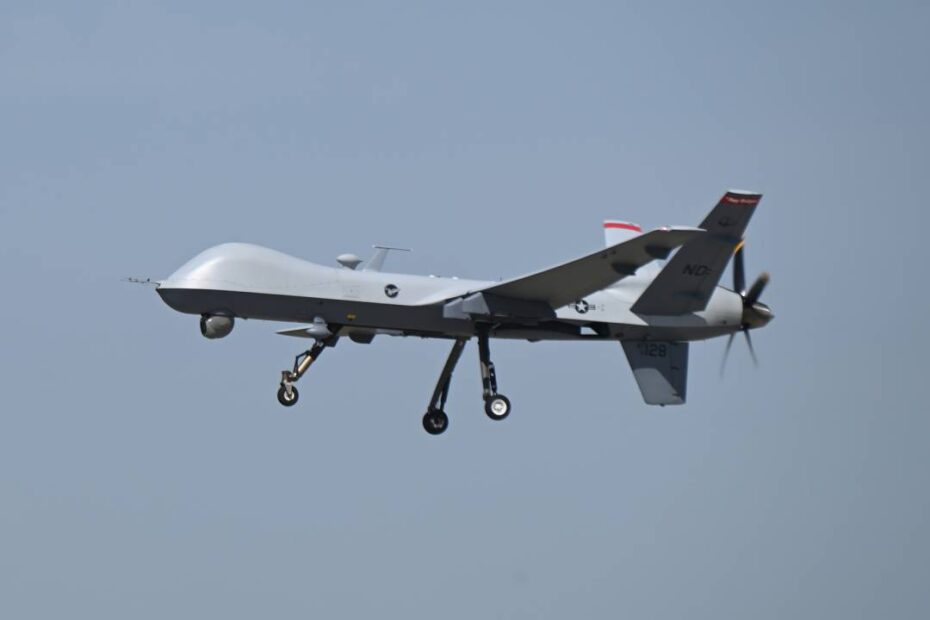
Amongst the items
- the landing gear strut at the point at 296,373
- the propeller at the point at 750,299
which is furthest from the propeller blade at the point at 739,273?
the landing gear strut at the point at 296,373

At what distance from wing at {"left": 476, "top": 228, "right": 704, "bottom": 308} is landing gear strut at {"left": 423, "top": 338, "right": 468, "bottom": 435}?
323cm

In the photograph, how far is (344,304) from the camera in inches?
1555

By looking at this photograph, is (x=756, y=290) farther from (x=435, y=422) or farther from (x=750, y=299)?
(x=435, y=422)

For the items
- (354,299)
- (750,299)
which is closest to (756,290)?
(750,299)

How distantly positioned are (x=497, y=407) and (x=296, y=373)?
455 centimetres

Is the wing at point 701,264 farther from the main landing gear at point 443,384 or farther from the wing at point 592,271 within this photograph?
the main landing gear at point 443,384

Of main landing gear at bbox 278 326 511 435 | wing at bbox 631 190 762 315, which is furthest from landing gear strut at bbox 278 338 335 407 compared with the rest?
wing at bbox 631 190 762 315

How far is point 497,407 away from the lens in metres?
41.1

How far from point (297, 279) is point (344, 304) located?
115 centimetres

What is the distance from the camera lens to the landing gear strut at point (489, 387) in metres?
41.1

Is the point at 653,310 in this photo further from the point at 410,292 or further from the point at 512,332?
the point at 410,292

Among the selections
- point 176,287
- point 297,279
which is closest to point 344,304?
point 297,279

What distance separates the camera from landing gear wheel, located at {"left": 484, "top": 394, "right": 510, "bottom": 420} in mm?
41062

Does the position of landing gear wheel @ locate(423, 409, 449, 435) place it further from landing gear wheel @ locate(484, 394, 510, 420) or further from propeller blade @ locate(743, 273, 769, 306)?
propeller blade @ locate(743, 273, 769, 306)
